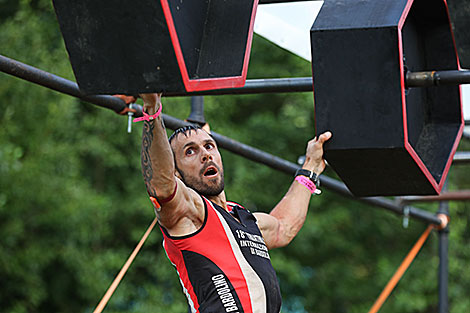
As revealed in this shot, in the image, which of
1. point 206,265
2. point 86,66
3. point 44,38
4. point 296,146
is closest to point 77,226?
point 44,38

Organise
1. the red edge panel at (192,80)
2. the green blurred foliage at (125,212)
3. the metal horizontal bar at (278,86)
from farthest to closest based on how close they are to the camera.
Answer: the green blurred foliage at (125,212)
the metal horizontal bar at (278,86)
the red edge panel at (192,80)

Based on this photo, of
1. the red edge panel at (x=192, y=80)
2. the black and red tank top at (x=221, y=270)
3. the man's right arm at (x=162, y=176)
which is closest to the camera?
the red edge panel at (x=192, y=80)

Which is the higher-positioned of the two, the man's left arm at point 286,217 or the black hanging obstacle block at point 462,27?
the black hanging obstacle block at point 462,27

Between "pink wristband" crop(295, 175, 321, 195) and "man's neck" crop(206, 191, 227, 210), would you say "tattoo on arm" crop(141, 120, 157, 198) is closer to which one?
"man's neck" crop(206, 191, 227, 210)

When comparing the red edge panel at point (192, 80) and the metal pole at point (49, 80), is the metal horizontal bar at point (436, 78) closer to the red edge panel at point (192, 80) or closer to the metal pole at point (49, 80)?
the red edge panel at point (192, 80)

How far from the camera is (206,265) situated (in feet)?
9.10

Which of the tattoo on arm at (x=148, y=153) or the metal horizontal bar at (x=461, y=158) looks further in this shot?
the metal horizontal bar at (x=461, y=158)

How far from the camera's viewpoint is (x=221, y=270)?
2764 millimetres

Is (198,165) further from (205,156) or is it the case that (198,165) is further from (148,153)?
(148,153)

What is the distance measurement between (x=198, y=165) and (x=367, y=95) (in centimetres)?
72

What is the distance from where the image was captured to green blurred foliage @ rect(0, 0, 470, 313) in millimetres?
8617

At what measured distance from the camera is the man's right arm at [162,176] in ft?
7.57

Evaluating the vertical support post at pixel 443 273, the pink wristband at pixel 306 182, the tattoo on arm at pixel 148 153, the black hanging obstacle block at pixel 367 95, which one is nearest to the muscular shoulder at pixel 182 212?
the tattoo on arm at pixel 148 153

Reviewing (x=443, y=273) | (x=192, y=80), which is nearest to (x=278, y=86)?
(x=192, y=80)
